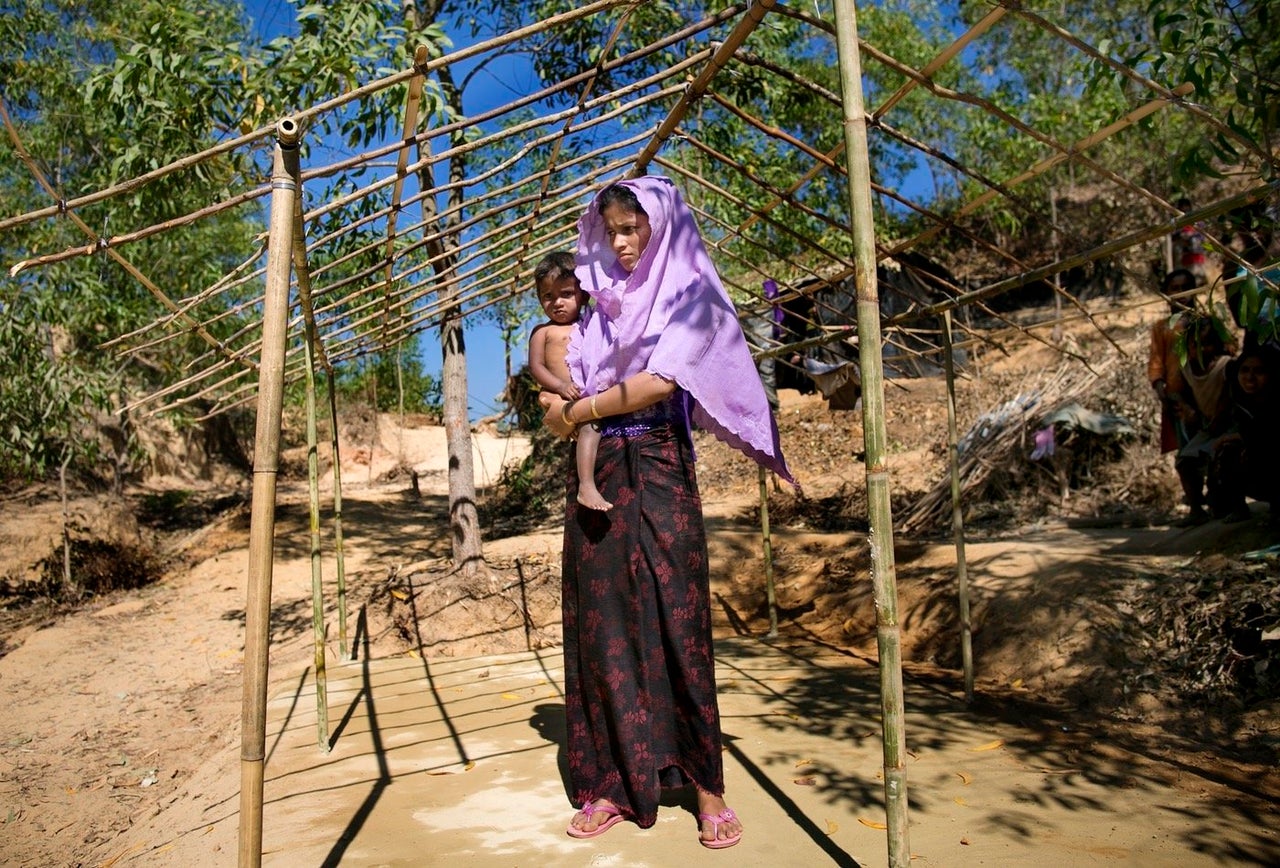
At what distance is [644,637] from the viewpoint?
8.77 ft

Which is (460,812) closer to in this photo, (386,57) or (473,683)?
(473,683)

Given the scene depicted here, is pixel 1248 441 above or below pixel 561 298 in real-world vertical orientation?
below

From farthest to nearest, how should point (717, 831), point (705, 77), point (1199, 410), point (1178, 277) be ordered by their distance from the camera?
1. point (1199, 410)
2. point (1178, 277)
3. point (705, 77)
4. point (717, 831)

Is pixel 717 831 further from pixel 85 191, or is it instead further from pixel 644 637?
pixel 85 191

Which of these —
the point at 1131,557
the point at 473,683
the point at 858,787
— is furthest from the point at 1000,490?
the point at 858,787

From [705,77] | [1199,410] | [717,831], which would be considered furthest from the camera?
[1199,410]

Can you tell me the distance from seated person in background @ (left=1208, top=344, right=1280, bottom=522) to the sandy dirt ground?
0.79 ft

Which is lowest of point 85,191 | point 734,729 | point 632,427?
point 734,729

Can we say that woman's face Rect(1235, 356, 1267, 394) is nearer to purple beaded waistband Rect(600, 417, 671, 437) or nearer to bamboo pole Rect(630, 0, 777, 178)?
bamboo pole Rect(630, 0, 777, 178)

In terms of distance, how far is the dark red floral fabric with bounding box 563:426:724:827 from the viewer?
267cm

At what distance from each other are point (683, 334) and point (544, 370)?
0.60 meters

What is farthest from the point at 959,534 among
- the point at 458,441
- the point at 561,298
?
the point at 458,441

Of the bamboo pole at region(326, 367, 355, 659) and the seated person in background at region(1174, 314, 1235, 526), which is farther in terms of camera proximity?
the seated person in background at region(1174, 314, 1235, 526)

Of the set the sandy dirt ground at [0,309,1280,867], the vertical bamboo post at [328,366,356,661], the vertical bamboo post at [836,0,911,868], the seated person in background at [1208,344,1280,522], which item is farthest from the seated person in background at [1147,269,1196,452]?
the vertical bamboo post at [328,366,356,661]
